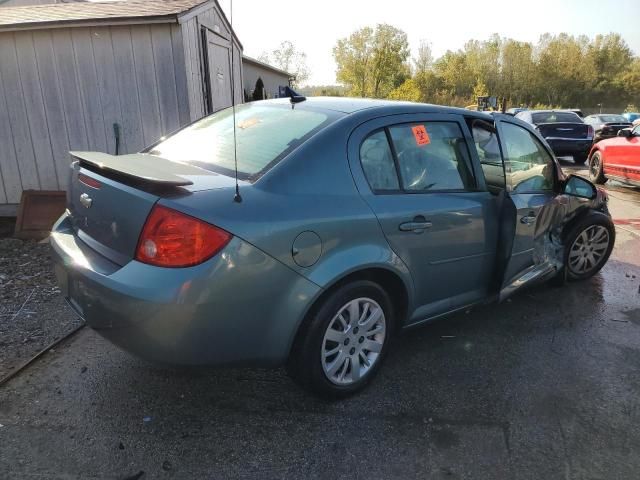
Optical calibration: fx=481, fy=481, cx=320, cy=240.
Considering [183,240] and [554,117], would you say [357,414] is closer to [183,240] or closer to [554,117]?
[183,240]

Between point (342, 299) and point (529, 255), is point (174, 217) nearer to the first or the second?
point (342, 299)

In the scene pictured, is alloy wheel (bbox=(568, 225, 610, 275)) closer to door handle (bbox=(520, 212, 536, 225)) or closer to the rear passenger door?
door handle (bbox=(520, 212, 536, 225))

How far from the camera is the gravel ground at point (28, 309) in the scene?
3208 millimetres

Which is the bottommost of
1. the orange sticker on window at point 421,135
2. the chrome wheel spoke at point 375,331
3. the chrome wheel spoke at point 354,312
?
the chrome wheel spoke at point 375,331

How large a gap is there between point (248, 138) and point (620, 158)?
8.80 meters

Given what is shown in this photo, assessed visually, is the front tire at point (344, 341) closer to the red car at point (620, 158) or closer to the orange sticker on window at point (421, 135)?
the orange sticker on window at point (421, 135)

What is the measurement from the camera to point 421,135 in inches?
116

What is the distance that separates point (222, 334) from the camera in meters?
2.15

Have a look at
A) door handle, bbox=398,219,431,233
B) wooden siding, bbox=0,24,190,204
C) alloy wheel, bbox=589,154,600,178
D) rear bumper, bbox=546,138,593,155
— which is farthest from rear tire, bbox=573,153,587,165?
door handle, bbox=398,219,431,233

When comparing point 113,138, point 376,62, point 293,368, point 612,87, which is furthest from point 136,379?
point 612,87

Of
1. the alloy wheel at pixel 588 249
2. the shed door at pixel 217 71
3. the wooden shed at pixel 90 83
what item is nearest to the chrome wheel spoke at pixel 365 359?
the alloy wheel at pixel 588 249

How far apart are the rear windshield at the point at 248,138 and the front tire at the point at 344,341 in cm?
79

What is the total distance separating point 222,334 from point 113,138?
5.06m

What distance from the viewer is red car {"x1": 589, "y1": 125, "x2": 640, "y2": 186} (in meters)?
8.63
